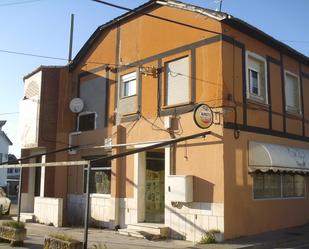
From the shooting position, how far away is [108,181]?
17797 millimetres

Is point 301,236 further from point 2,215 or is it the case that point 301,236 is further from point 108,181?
point 2,215

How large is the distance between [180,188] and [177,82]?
3716 millimetres

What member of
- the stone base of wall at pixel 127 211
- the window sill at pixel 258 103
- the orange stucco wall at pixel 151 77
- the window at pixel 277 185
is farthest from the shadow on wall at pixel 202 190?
the window sill at pixel 258 103

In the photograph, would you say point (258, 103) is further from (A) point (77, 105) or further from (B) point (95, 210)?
(A) point (77, 105)

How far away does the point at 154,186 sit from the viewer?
661 inches

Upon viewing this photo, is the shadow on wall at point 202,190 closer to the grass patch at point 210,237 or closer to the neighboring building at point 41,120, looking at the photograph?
the grass patch at point 210,237

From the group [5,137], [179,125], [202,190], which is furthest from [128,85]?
[5,137]

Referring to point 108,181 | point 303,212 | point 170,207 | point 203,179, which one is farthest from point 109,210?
point 303,212

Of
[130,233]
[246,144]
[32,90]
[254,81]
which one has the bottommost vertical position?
[130,233]

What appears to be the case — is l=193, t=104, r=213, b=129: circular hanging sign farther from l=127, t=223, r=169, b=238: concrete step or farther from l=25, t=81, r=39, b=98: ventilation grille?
l=25, t=81, r=39, b=98: ventilation grille

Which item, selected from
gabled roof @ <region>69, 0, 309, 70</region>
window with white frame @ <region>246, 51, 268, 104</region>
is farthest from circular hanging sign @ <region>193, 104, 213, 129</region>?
gabled roof @ <region>69, 0, 309, 70</region>

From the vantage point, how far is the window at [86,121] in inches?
745

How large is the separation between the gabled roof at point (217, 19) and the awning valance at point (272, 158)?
3.72 meters

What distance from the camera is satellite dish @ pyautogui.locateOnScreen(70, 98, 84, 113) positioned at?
63.9 feet
